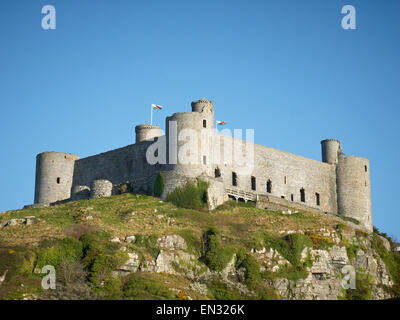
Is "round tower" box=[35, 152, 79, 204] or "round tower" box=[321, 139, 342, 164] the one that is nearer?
"round tower" box=[35, 152, 79, 204]

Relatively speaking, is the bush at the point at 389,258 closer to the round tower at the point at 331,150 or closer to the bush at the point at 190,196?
the round tower at the point at 331,150

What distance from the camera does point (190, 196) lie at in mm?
69375

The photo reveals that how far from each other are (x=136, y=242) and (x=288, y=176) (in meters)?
26.8

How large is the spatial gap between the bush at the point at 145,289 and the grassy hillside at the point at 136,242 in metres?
0.07

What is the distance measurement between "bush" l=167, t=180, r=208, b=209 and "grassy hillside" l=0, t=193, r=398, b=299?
1328 mm

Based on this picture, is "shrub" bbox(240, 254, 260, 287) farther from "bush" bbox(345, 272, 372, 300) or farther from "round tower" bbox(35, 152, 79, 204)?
"round tower" bbox(35, 152, 79, 204)

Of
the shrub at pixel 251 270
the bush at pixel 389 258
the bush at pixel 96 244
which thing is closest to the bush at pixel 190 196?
the shrub at pixel 251 270

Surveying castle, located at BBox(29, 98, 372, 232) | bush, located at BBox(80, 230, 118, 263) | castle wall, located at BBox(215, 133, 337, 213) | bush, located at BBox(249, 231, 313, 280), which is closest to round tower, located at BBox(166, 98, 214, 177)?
castle, located at BBox(29, 98, 372, 232)

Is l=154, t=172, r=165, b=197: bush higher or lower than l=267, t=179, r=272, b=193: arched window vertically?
lower

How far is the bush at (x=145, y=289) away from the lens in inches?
2015

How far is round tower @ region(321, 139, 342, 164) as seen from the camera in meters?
85.7

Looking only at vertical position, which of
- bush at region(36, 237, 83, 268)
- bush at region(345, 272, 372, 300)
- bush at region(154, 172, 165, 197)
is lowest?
bush at region(345, 272, 372, 300)
